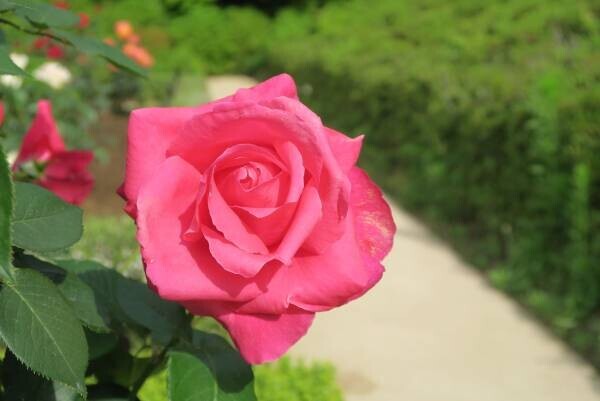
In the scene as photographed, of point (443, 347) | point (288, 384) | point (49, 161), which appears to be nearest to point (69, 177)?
point (49, 161)

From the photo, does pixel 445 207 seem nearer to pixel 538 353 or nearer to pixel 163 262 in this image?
pixel 538 353

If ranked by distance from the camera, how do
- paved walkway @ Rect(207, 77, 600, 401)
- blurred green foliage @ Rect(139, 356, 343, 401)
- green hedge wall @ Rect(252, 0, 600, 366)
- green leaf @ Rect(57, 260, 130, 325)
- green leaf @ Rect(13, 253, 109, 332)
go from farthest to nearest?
1. green hedge wall @ Rect(252, 0, 600, 366)
2. paved walkway @ Rect(207, 77, 600, 401)
3. blurred green foliage @ Rect(139, 356, 343, 401)
4. green leaf @ Rect(57, 260, 130, 325)
5. green leaf @ Rect(13, 253, 109, 332)

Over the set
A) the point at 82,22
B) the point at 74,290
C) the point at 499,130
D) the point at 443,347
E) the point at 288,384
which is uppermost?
the point at 74,290

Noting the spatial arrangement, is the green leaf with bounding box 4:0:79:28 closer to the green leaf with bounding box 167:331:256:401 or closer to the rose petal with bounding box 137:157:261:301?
the rose petal with bounding box 137:157:261:301

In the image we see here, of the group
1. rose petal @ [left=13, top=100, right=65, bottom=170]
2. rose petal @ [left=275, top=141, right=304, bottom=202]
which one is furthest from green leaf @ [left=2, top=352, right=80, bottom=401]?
rose petal @ [left=13, top=100, right=65, bottom=170]

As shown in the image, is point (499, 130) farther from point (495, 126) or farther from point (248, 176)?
point (248, 176)

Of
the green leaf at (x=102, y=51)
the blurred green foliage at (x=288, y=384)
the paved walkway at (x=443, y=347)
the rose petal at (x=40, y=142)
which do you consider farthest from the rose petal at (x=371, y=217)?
the paved walkway at (x=443, y=347)

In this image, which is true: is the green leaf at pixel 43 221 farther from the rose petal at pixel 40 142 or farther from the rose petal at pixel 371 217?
the rose petal at pixel 40 142
